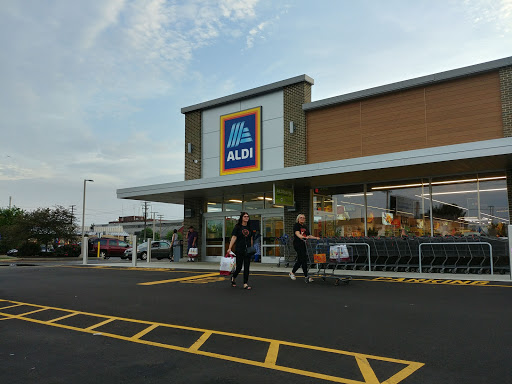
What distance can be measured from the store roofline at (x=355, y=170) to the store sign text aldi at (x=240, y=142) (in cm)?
143

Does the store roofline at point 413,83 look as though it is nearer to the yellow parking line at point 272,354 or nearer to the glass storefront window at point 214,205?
the glass storefront window at point 214,205

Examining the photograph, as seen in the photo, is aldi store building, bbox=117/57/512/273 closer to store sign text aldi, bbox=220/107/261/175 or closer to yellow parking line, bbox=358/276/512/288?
store sign text aldi, bbox=220/107/261/175

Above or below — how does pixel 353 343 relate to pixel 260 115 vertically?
below

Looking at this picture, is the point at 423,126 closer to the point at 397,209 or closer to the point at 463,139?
the point at 463,139

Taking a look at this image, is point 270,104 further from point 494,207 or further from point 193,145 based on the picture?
point 494,207

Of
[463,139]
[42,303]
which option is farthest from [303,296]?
[463,139]

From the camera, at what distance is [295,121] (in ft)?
62.0

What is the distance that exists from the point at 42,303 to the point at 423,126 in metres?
13.8

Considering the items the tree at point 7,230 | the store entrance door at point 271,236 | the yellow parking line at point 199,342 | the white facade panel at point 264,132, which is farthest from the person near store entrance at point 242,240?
the tree at point 7,230

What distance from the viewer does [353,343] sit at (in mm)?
4770

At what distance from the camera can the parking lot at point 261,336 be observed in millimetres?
3846

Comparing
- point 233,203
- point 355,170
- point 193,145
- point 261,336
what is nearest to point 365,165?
point 355,170

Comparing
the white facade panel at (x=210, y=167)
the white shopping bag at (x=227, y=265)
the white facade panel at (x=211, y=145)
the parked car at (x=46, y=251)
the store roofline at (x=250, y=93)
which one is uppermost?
the store roofline at (x=250, y=93)

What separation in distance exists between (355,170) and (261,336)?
9953 mm
